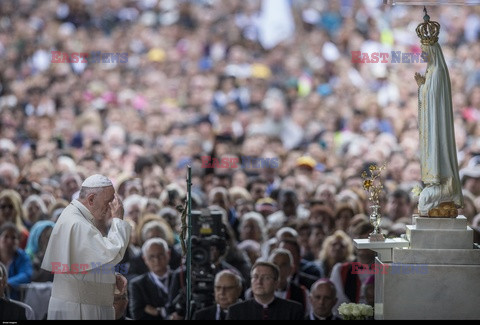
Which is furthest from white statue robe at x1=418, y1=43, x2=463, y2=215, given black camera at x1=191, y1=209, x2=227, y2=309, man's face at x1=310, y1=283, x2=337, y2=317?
black camera at x1=191, y1=209, x2=227, y2=309

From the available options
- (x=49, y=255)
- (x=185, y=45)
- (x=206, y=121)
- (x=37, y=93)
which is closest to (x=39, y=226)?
(x=49, y=255)

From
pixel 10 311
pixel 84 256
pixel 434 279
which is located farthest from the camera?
pixel 10 311

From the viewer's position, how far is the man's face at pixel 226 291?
1263 centimetres

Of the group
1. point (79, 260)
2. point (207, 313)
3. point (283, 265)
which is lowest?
point (207, 313)

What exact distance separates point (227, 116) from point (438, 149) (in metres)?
12.0

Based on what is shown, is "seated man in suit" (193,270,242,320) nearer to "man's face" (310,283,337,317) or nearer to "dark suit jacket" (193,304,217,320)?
"dark suit jacket" (193,304,217,320)

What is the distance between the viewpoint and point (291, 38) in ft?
88.0

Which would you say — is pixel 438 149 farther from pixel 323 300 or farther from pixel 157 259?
pixel 157 259

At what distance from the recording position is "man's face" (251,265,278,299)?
12.3 meters

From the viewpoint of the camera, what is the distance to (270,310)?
12.2 meters

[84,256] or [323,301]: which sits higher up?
[84,256]

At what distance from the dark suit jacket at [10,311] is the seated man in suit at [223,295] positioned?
5.93 ft

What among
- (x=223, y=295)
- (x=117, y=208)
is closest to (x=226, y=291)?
(x=223, y=295)

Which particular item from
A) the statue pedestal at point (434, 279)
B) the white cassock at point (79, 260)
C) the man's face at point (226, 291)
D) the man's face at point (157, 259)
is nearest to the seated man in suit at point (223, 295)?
the man's face at point (226, 291)
